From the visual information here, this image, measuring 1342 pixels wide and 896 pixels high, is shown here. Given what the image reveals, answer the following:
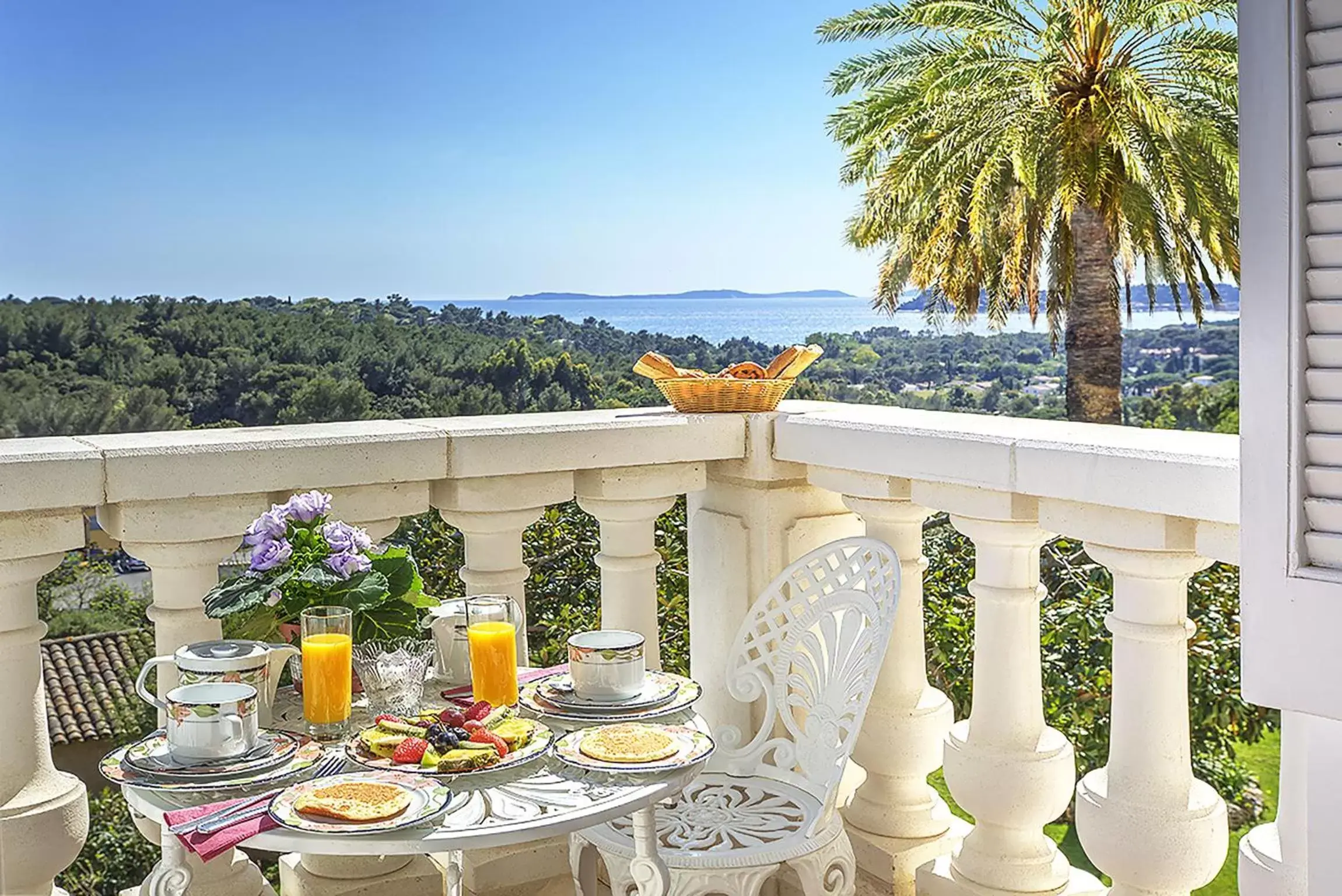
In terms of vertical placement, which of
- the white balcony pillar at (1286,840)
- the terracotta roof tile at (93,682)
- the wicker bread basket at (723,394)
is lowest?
the terracotta roof tile at (93,682)

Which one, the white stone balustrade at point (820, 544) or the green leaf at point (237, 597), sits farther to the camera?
the white stone balustrade at point (820, 544)

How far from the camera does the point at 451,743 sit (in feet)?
4.61

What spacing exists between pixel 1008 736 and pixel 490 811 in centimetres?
99

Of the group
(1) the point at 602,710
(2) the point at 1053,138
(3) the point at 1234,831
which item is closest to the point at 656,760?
(1) the point at 602,710

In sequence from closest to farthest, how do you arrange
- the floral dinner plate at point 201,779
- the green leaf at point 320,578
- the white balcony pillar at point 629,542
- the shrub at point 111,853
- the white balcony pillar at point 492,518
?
the floral dinner plate at point 201,779
the green leaf at point 320,578
the white balcony pillar at point 492,518
the white balcony pillar at point 629,542
the shrub at point 111,853

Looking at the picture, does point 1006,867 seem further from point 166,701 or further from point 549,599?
point 549,599

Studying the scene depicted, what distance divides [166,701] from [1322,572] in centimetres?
125

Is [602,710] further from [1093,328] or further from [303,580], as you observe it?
[1093,328]

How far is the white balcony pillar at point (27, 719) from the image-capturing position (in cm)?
177

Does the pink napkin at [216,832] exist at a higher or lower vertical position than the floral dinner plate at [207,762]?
lower

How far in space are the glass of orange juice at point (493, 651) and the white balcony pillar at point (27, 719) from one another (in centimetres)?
65

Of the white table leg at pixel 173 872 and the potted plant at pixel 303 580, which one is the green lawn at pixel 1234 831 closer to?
the potted plant at pixel 303 580

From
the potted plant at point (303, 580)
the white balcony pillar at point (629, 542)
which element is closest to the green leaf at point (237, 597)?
the potted plant at point (303, 580)

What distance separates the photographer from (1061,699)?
30.2 ft
